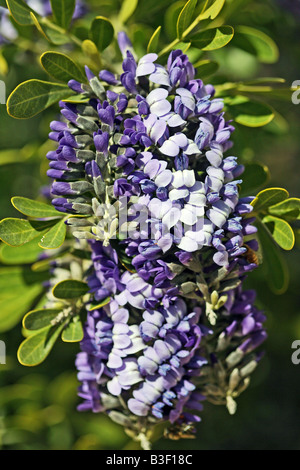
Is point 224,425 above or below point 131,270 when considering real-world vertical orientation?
below

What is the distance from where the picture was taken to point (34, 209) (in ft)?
3.96

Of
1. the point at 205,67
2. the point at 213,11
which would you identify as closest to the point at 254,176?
the point at 205,67

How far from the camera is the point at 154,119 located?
1075 millimetres

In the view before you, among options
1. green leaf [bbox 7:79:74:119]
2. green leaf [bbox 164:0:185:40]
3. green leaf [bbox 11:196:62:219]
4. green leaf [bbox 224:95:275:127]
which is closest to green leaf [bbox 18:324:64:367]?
green leaf [bbox 11:196:62:219]

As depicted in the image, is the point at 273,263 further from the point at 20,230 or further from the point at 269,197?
the point at 20,230

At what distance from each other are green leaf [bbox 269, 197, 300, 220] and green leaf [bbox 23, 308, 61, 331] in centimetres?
54

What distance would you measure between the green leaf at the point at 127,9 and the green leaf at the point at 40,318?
80 centimetres

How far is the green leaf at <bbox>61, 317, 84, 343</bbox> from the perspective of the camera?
1.24 m

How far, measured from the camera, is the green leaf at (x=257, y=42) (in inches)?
59.8

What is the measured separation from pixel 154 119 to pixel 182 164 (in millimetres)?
103

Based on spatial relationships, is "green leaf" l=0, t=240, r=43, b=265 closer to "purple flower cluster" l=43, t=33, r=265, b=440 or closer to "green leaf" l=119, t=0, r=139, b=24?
"purple flower cluster" l=43, t=33, r=265, b=440

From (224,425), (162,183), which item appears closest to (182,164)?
(162,183)

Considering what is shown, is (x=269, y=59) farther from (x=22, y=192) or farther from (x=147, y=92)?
(x=22, y=192)

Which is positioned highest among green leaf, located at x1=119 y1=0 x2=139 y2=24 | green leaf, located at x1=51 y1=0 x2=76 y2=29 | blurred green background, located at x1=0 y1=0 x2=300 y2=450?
green leaf, located at x1=119 y1=0 x2=139 y2=24
